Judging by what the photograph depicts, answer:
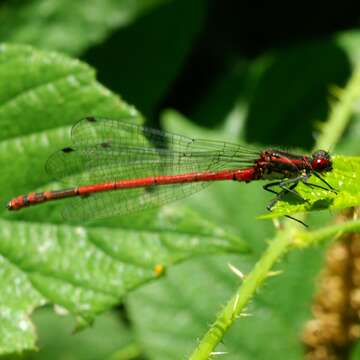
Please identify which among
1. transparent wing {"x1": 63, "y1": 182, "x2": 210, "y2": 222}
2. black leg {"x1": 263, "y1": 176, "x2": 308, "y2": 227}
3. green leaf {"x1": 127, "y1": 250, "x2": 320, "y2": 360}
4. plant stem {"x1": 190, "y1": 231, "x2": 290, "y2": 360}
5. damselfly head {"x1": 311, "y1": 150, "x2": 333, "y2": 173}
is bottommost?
green leaf {"x1": 127, "y1": 250, "x2": 320, "y2": 360}

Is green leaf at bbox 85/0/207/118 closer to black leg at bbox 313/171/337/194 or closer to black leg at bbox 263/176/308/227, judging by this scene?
black leg at bbox 263/176/308/227

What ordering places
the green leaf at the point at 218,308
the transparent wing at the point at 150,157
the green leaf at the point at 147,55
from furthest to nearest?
the green leaf at the point at 147,55, the green leaf at the point at 218,308, the transparent wing at the point at 150,157

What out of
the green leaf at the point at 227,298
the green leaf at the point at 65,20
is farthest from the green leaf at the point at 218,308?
the green leaf at the point at 65,20

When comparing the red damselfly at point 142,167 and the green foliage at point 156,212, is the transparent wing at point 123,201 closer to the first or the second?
the red damselfly at point 142,167

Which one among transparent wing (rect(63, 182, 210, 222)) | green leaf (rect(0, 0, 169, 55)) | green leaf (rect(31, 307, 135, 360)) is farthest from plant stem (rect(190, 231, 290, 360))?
green leaf (rect(0, 0, 169, 55))

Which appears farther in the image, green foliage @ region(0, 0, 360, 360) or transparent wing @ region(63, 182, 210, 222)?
transparent wing @ region(63, 182, 210, 222)

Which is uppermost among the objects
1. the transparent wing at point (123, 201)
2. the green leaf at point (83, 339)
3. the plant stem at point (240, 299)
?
the plant stem at point (240, 299)

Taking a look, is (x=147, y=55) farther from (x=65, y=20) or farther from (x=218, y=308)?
(x=218, y=308)

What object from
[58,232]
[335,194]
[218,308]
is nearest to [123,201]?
[58,232]
